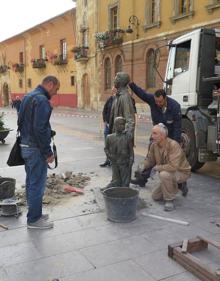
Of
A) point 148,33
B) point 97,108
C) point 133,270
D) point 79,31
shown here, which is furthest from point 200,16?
point 133,270

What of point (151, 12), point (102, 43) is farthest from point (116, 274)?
point (102, 43)

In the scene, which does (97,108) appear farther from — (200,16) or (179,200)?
(179,200)

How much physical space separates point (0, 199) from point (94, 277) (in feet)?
8.48

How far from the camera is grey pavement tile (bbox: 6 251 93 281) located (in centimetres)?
373

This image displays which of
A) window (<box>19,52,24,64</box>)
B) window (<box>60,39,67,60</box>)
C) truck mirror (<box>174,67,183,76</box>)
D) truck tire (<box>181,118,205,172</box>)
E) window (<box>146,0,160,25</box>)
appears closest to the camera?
truck tire (<box>181,118,205,172</box>)

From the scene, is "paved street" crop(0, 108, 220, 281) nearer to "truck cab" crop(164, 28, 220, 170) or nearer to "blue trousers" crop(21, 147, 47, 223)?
"blue trousers" crop(21, 147, 47, 223)

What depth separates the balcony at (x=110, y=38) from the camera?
27781 mm

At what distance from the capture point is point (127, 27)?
89.6 feet

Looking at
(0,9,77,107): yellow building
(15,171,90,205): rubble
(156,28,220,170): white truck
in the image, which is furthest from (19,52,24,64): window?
(15,171,90,205): rubble

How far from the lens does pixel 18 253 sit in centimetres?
425

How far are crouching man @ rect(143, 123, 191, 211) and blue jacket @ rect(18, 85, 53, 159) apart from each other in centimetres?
176

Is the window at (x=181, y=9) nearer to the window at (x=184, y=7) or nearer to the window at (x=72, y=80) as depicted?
the window at (x=184, y=7)

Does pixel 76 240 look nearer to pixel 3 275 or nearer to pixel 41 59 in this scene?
pixel 3 275

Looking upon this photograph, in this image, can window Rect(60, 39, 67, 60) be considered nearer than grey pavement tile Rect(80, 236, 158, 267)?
No
